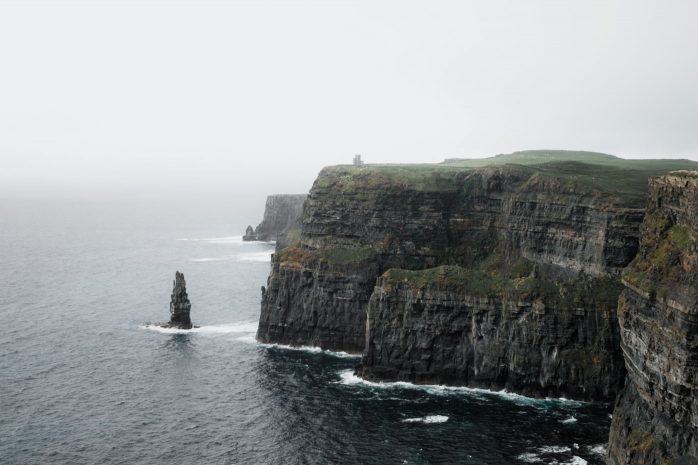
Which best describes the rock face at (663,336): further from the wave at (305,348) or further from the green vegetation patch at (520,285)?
the wave at (305,348)

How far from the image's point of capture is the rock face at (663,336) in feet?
170

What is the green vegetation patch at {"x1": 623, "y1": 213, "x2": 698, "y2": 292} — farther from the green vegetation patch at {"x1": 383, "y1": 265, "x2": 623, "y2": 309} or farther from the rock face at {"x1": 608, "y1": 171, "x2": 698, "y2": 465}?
the green vegetation patch at {"x1": 383, "y1": 265, "x2": 623, "y2": 309}

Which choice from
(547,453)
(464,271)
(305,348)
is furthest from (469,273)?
(547,453)

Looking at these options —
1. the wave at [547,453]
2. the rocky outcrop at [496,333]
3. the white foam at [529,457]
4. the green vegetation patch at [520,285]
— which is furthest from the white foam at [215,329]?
the wave at [547,453]

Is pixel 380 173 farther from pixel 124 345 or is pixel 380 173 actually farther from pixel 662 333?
pixel 662 333

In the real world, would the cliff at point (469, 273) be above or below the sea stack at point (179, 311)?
above

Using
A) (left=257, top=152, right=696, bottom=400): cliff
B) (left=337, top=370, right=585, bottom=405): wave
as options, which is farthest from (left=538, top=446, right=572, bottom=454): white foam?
(left=257, top=152, right=696, bottom=400): cliff

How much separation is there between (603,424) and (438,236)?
150 feet

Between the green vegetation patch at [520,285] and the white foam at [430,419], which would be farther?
the green vegetation patch at [520,285]

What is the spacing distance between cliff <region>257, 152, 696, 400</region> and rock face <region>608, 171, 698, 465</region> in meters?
20.9

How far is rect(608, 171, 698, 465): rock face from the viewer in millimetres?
51938

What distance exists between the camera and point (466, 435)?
75812 mm

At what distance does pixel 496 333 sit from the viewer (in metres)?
93.6

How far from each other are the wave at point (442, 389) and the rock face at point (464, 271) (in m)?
1.37
